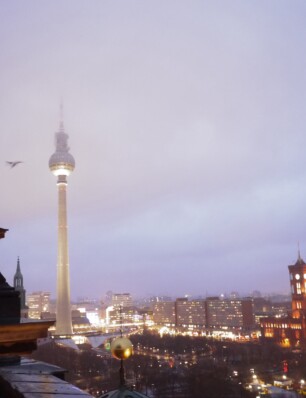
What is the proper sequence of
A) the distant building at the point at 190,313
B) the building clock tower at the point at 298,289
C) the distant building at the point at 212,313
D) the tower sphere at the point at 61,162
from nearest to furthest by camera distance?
the building clock tower at the point at 298,289 < the tower sphere at the point at 61,162 < the distant building at the point at 212,313 < the distant building at the point at 190,313

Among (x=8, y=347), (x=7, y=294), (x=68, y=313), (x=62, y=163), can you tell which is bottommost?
(x=68, y=313)

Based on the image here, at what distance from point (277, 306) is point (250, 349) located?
109m

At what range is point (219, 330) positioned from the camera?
115 metres

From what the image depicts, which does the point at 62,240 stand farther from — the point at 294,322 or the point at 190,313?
the point at 190,313

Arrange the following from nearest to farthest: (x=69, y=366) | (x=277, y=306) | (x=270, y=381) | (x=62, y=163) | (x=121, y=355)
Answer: (x=121, y=355)
(x=270, y=381)
(x=69, y=366)
(x=62, y=163)
(x=277, y=306)

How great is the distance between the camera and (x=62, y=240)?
93250mm

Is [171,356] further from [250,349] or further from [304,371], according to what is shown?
[304,371]

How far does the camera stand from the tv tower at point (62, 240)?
297 ft

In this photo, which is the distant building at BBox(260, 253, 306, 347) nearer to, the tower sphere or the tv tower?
the tv tower

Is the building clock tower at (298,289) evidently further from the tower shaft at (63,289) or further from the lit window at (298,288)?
the tower shaft at (63,289)

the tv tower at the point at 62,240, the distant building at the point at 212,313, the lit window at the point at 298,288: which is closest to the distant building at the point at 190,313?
the distant building at the point at 212,313

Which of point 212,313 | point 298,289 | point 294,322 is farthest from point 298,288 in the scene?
point 212,313

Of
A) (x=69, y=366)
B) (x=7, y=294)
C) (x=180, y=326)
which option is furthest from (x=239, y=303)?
(x=7, y=294)

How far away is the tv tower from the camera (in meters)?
90.6
